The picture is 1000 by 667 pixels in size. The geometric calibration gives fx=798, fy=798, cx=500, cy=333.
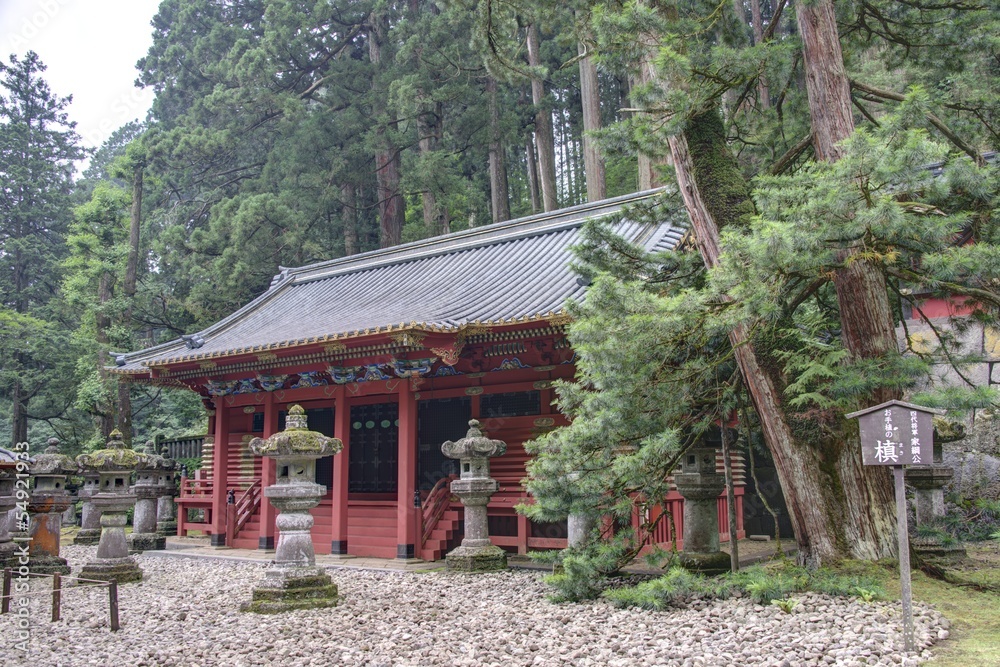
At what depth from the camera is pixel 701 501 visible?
807 centimetres

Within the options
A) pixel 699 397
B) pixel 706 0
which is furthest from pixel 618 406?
pixel 706 0

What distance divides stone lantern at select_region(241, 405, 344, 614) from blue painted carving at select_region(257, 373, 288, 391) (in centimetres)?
521

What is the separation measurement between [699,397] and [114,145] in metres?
53.2

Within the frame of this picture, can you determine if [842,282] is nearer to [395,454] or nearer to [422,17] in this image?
[395,454]

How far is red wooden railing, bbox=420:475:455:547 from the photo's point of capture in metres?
11.4

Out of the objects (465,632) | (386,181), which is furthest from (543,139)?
(465,632)

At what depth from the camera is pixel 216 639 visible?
21.4ft

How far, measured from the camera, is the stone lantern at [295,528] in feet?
24.9

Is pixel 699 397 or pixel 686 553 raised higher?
pixel 699 397

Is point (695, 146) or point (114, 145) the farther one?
point (114, 145)

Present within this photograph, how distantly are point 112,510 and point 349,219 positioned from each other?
61.6 ft

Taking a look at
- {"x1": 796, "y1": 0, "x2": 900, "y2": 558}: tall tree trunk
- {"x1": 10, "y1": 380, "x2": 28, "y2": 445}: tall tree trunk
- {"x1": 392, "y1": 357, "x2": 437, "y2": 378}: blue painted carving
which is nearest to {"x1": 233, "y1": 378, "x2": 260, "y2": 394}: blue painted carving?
{"x1": 392, "y1": 357, "x2": 437, "y2": 378}: blue painted carving

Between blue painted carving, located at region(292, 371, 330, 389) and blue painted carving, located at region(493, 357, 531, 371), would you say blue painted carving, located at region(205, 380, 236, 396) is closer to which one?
blue painted carving, located at region(292, 371, 330, 389)

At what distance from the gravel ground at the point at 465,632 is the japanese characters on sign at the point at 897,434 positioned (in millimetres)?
1094
